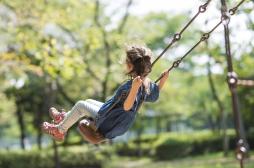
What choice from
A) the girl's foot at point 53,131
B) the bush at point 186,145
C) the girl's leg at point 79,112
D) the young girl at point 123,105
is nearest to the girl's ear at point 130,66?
the young girl at point 123,105

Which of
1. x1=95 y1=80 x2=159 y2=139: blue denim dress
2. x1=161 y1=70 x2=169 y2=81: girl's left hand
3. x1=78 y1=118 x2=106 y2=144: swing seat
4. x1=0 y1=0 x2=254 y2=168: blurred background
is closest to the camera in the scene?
x1=95 y1=80 x2=159 y2=139: blue denim dress

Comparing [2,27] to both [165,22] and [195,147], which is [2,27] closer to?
[195,147]

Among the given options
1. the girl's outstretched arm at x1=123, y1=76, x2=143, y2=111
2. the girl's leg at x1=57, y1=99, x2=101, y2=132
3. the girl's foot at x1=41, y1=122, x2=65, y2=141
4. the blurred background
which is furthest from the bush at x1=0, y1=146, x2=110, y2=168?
the girl's outstretched arm at x1=123, y1=76, x2=143, y2=111

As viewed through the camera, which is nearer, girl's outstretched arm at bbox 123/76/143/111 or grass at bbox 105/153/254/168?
girl's outstretched arm at bbox 123/76/143/111

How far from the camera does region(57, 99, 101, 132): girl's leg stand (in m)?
4.75

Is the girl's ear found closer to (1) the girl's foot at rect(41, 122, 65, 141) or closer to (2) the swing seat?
(2) the swing seat

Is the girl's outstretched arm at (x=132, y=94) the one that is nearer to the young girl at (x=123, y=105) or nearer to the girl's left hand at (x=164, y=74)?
the young girl at (x=123, y=105)

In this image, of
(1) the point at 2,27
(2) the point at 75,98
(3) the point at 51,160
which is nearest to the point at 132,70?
(1) the point at 2,27

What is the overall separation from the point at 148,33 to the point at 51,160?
787 cm

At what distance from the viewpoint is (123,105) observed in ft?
14.7

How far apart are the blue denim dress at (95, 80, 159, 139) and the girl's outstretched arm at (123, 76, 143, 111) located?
0.42 feet

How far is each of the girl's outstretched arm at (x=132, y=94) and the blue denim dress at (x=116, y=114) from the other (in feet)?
0.42

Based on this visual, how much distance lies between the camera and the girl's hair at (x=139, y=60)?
4.24 m

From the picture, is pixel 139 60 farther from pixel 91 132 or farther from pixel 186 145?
pixel 186 145
